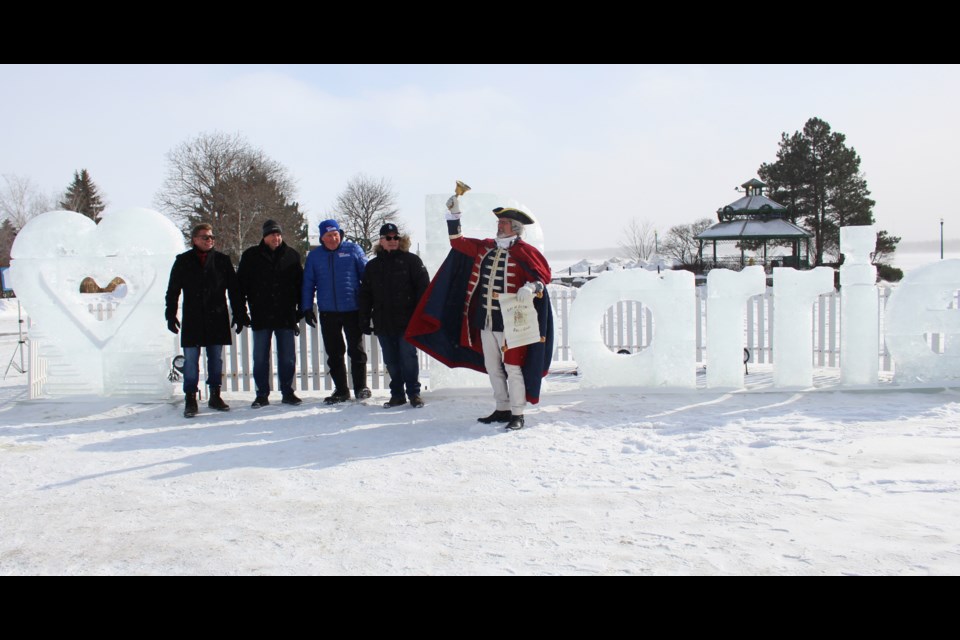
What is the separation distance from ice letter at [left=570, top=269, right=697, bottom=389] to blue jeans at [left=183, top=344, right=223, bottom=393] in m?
Result: 3.57

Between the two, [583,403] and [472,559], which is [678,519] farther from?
[583,403]

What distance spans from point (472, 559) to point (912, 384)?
6.14m

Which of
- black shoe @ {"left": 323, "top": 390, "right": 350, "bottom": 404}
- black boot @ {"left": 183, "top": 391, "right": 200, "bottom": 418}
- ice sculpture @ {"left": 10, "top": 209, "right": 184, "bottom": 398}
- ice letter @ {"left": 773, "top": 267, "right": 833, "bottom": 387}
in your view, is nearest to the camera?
black boot @ {"left": 183, "top": 391, "right": 200, "bottom": 418}

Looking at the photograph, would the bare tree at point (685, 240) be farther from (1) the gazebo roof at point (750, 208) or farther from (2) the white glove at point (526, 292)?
(2) the white glove at point (526, 292)

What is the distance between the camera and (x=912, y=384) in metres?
7.61

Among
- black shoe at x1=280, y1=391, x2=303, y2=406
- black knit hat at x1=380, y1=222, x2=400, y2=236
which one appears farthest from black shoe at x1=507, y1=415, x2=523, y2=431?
black shoe at x1=280, y1=391, x2=303, y2=406

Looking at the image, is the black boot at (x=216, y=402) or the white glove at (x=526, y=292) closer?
the white glove at (x=526, y=292)

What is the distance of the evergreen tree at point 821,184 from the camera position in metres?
39.4

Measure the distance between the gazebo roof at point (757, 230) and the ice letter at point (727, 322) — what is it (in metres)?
26.9

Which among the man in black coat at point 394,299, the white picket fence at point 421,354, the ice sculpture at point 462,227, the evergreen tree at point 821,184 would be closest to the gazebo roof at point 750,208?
the evergreen tree at point 821,184

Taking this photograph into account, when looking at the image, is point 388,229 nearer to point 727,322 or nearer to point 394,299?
point 394,299

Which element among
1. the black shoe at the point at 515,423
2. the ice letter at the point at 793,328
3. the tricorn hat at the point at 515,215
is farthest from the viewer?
the ice letter at the point at 793,328

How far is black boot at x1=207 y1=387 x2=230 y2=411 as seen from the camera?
7.20 metres

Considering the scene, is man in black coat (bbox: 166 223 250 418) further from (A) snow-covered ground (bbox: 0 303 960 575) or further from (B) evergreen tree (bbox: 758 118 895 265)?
(B) evergreen tree (bbox: 758 118 895 265)
